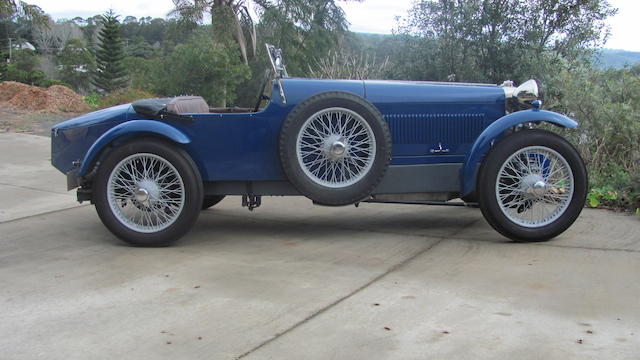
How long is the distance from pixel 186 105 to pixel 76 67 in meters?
47.7

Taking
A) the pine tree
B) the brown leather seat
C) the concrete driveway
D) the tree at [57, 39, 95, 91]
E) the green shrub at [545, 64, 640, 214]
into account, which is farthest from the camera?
the tree at [57, 39, 95, 91]

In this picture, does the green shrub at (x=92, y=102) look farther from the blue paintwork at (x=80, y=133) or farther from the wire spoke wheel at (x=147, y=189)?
the wire spoke wheel at (x=147, y=189)

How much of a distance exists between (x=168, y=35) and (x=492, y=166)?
1097 inches

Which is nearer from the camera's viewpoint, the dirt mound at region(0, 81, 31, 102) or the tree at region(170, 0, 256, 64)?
the dirt mound at region(0, 81, 31, 102)

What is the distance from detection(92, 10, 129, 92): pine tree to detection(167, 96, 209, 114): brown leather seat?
32606 millimetres

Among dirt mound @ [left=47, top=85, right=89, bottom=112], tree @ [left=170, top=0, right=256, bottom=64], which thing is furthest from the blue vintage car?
tree @ [left=170, top=0, right=256, bottom=64]

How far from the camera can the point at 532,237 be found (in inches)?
192

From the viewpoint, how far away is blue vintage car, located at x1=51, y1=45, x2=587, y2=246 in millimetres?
4883

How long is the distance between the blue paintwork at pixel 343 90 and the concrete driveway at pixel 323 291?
636mm

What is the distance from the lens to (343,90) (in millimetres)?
5102

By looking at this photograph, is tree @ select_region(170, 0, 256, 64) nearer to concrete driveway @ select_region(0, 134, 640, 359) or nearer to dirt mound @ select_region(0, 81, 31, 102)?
dirt mound @ select_region(0, 81, 31, 102)

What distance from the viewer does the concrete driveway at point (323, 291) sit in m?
3.15

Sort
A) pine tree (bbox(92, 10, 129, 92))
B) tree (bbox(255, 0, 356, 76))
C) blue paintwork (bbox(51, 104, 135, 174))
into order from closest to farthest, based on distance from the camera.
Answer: blue paintwork (bbox(51, 104, 135, 174)) < tree (bbox(255, 0, 356, 76)) < pine tree (bbox(92, 10, 129, 92))

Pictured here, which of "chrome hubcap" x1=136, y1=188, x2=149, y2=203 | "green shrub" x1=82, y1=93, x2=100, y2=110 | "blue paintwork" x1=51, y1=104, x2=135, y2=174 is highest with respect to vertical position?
"blue paintwork" x1=51, y1=104, x2=135, y2=174
